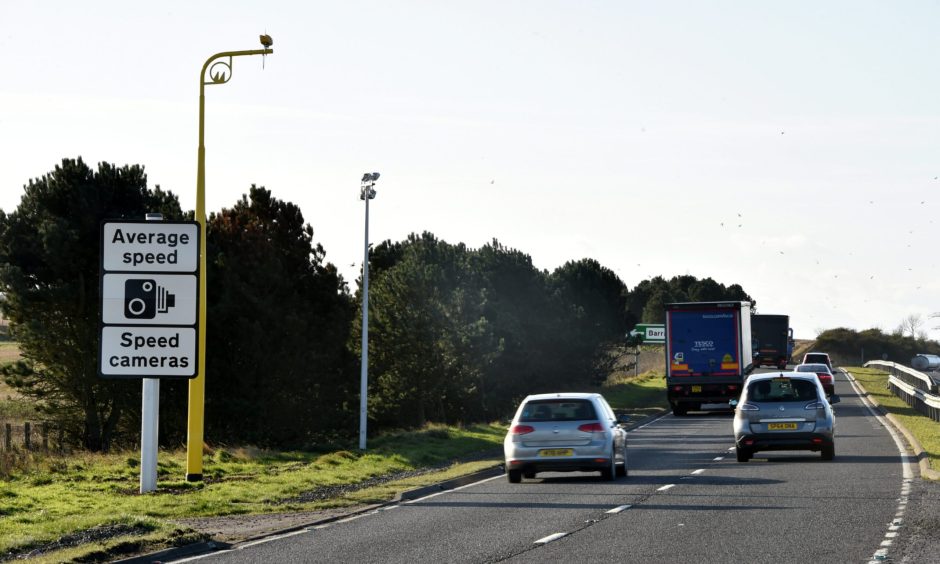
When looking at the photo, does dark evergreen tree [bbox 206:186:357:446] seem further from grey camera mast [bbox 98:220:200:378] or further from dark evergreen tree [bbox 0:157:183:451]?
grey camera mast [bbox 98:220:200:378]

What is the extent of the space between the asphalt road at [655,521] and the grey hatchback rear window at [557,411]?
109 cm

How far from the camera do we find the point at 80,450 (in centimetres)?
4578

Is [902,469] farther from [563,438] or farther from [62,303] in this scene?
[62,303]

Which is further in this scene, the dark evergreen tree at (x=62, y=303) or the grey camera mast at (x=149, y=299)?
the dark evergreen tree at (x=62, y=303)

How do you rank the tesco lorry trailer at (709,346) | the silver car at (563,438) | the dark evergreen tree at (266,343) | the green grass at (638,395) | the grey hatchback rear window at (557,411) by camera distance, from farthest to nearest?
Answer: the green grass at (638,395) → the dark evergreen tree at (266,343) → the tesco lorry trailer at (709,346) → the grey hatchback rear window at (557,411) → the silver car at (563,438)

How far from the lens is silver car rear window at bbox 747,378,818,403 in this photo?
25.8 meters

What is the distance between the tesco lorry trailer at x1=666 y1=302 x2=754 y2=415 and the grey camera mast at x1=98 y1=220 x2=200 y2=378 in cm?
2552

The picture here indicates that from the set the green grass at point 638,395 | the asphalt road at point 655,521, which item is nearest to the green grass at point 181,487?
the asphalt road at point 655,521

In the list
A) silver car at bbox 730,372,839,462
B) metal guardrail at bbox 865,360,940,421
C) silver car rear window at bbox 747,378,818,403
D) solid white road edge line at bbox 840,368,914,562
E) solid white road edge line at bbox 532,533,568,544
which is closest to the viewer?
solid white road edge line at bbox 840,368,914,562

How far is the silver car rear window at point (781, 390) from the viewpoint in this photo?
2580cm

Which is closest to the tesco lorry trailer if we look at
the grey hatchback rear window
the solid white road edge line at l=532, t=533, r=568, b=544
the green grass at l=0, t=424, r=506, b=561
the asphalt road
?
the green grass at l=0, t=424, r=506, b=561

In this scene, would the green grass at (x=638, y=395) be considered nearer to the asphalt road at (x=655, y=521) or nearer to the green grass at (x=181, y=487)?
the green grass at (x=181, y=487)

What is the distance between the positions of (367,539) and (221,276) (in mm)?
35242

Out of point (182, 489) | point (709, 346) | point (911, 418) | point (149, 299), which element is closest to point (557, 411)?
point (182, 489)
